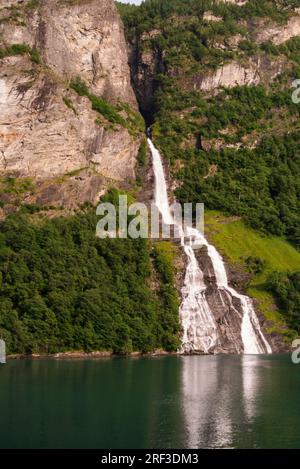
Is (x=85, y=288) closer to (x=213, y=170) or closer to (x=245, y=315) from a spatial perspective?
(x=245, y=315)

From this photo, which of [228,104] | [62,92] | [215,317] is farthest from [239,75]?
[215,317]

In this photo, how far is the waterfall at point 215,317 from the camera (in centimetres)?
10962

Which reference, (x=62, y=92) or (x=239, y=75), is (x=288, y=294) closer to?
(x=62, y=92)

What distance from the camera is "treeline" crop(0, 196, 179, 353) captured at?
101688mm

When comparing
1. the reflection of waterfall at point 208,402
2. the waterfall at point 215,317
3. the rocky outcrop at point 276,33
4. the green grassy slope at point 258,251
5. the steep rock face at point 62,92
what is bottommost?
the reflection of waterfall at point 208,402

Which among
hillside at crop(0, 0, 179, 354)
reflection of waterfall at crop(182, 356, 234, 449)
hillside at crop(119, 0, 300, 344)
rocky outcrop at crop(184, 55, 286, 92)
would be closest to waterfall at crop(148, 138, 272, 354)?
hillside at crop(0, 0, 179, 354)

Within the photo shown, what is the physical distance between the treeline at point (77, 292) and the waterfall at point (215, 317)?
259 centimetres

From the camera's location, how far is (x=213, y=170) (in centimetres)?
A: 16125

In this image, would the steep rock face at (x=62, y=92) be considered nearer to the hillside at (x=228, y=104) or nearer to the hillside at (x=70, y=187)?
the hillside at (x=70, y=187)

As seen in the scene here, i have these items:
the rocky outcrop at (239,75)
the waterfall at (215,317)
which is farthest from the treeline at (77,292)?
the rocky outcrop at (239,75)

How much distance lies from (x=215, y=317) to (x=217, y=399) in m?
48.9

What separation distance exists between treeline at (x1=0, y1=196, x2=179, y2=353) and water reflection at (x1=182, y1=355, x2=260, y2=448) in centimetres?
1529

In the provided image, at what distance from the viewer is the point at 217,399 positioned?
63312 millimetres
